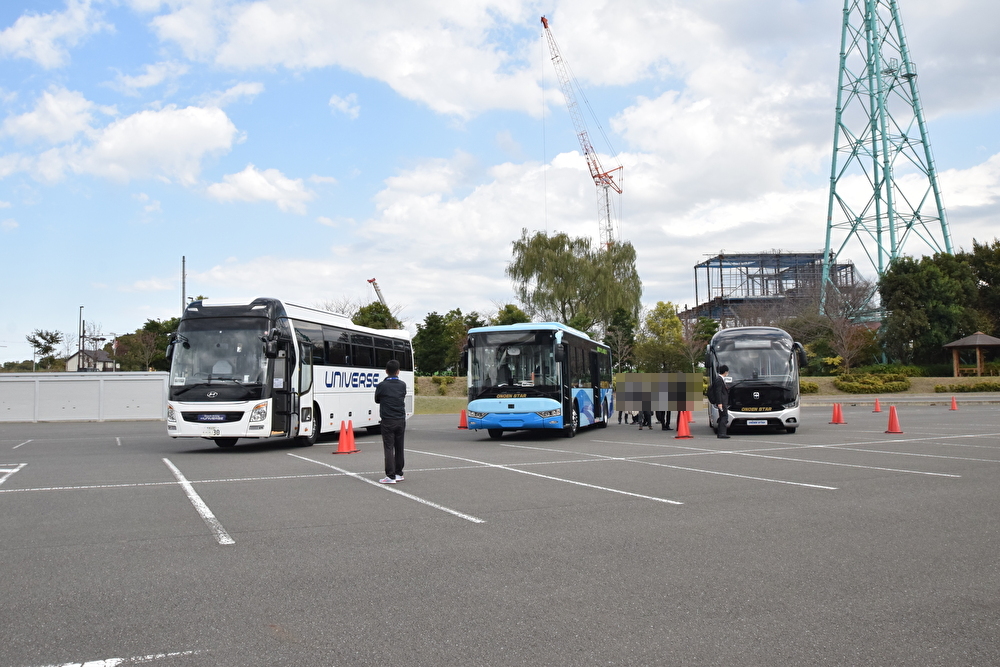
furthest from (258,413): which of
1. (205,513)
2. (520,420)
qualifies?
(205,513)

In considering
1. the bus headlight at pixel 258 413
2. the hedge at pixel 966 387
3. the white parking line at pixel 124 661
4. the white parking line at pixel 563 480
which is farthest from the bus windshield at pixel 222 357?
the hedge at pixel 966 387

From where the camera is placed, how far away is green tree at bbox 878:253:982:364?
5019 cm

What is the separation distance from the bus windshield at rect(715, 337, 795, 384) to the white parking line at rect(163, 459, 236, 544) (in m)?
14.3

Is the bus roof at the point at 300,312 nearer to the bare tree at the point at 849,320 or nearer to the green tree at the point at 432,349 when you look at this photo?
the bare tree at the point at 849,320

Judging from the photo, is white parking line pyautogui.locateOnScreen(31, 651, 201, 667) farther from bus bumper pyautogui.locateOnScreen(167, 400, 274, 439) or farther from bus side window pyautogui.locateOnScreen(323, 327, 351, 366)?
bus side window pyautogui.locateOnScreen(323, 327, 351, 366)

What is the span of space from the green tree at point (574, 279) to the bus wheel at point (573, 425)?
42.1 metres

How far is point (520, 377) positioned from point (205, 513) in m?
11.8

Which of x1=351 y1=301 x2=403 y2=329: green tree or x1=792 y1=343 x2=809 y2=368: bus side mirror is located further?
x1=351 y1=301 x2=403 y2=329: green tree

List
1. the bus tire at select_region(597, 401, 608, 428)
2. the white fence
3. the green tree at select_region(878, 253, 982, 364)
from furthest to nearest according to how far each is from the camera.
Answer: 1. the green tree at select_region(878, 253, 982, 364)
2. the white fence
3. the bus tire at select_region(597, 401, 608, 428)

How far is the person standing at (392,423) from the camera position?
1138 centimetres

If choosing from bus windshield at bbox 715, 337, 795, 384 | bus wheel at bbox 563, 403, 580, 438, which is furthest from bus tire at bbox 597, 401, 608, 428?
bus windshield at bbox 715, 337, 795, 384

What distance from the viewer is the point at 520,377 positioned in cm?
2005

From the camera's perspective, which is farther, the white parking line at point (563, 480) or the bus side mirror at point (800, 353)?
the bus side mirror at point (800, 353)

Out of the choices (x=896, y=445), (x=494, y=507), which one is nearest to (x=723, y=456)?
(x=896, y=445)
